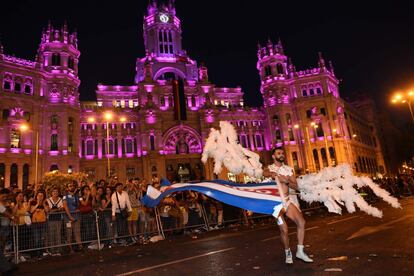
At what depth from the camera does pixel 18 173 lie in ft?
134

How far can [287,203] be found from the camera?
247 inches

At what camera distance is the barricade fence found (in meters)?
10.2

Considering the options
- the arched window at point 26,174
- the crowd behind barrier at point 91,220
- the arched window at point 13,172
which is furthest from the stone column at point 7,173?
the crowd behind barrier at point 91,220

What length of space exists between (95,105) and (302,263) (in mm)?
53629

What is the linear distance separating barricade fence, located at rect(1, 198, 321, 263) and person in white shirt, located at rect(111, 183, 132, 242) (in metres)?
0.04

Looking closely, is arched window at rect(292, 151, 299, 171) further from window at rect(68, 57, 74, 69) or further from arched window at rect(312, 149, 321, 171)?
window at rect(68, 57, 74, 69)

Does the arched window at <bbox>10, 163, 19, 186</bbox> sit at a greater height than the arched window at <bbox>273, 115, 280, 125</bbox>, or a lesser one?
lesser

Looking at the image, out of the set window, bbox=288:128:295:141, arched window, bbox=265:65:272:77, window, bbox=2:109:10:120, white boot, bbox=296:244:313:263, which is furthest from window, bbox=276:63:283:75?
white boot, bbox=296:244:313:263

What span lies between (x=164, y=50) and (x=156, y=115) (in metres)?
18.5

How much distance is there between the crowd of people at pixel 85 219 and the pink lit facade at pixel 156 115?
29.8 meters

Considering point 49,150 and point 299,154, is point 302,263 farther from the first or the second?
point 299,154

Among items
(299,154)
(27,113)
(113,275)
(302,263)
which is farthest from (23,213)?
(299,154)

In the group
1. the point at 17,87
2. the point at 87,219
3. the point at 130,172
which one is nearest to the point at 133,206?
the point at 87,219

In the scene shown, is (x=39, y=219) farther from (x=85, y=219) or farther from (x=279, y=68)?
(x=279, y=68)
